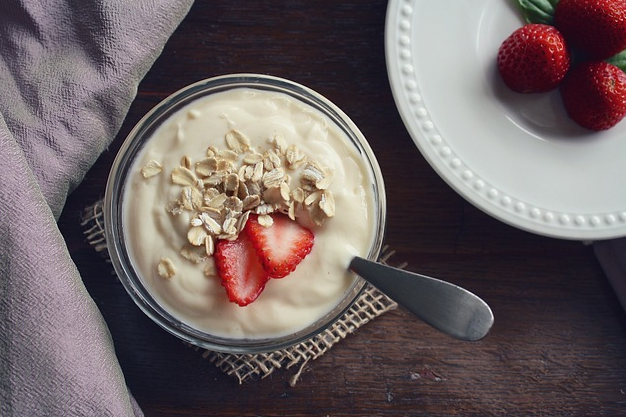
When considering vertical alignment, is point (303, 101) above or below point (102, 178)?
above

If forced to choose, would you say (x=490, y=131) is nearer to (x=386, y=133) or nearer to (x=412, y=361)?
(x=386, y=133)

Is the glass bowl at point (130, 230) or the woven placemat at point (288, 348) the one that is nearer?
the glass bowl at point (130, 230)

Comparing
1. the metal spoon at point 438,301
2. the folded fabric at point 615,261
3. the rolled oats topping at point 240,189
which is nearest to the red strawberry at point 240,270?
the rolled oats topping at point 240,189

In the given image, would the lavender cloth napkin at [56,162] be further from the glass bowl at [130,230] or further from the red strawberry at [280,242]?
the red strawberry at [280,242]

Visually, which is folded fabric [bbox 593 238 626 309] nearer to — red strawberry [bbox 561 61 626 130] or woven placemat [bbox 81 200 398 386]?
red strawberry [bbox 561 61 626 130]

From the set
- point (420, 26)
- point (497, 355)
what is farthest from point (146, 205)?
point (497, 355)

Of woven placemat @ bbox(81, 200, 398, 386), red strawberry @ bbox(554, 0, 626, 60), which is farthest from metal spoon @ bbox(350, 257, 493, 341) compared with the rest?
red strawberry @ bbox(554, 0, 626, 60)
